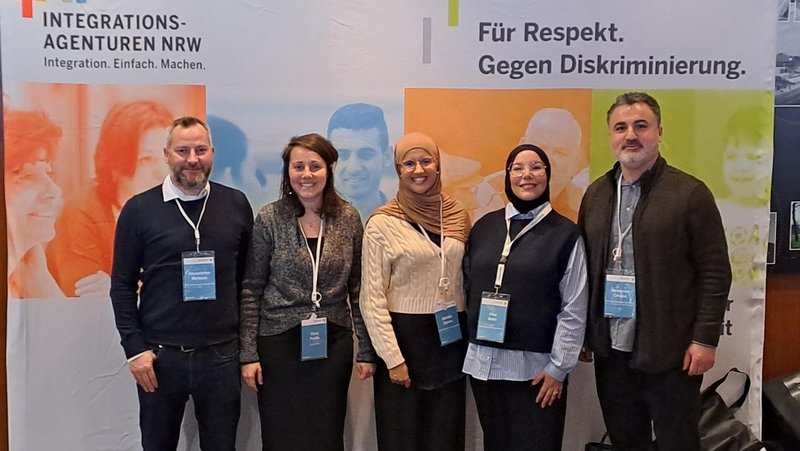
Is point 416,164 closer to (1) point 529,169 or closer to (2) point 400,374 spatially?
(1) point 529,169

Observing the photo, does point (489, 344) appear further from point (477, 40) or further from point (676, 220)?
point (477, 40)

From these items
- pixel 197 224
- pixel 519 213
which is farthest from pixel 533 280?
pixel 197 224

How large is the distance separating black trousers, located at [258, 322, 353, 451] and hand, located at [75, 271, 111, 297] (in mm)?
826

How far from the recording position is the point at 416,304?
2240 mm

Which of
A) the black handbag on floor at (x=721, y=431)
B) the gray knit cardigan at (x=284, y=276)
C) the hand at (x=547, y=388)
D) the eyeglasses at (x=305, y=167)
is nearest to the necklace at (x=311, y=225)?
the gray knit cardigan at (x=284, y=276)

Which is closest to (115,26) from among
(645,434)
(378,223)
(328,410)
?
(378,223)

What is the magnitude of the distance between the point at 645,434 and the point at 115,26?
2.51 m

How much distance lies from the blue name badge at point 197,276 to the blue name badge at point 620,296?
1309mm

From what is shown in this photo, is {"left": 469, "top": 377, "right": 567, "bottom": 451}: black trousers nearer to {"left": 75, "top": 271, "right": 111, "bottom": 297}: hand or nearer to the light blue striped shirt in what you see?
the light blue striped shirt

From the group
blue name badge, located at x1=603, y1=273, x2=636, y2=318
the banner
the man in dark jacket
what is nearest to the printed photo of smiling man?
the banner

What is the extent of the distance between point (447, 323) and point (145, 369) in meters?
1.03

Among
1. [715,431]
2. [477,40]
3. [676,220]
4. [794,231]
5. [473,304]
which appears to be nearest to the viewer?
[676,220]

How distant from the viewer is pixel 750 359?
279cm

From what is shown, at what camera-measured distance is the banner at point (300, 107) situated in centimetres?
261
